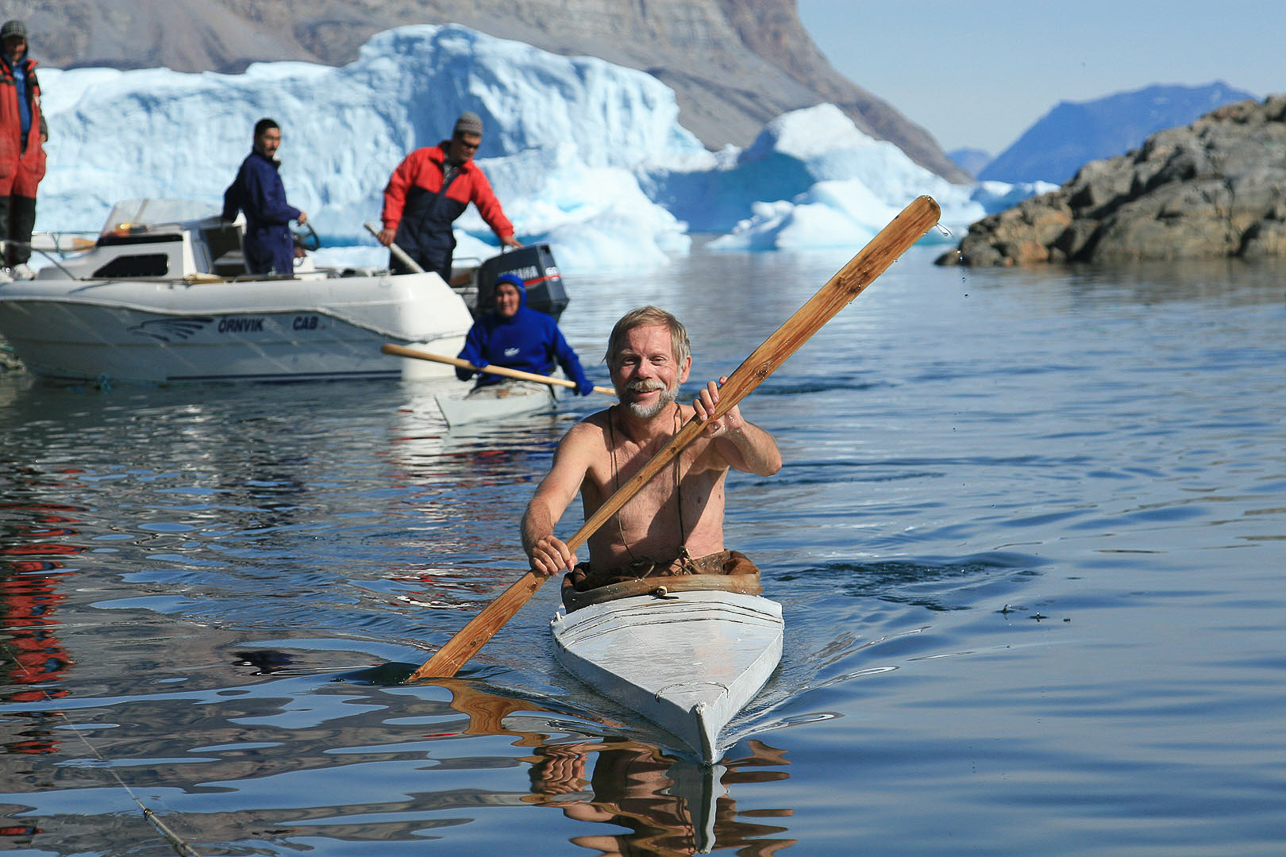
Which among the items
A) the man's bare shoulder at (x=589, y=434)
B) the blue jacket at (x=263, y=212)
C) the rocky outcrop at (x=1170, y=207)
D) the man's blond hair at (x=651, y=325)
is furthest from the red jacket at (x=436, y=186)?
the rocky outcrop at (x=1170, y=207)

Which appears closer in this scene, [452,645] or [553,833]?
[553,833]

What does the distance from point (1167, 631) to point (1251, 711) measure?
804mm

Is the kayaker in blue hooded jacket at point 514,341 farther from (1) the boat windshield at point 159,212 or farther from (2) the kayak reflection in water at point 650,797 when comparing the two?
(2) the kayak reflection in water at point 650,797

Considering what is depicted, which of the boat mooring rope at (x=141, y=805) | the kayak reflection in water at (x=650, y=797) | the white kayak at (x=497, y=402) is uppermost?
the white kayak at (x=497, y=402)

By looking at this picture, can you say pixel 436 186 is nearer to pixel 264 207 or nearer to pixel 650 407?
pixel 264 207

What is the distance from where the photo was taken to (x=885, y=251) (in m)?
3.73

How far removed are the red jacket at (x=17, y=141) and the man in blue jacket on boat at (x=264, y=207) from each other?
58.9 inches

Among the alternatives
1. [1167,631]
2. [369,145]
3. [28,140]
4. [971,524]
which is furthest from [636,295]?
[369,145]

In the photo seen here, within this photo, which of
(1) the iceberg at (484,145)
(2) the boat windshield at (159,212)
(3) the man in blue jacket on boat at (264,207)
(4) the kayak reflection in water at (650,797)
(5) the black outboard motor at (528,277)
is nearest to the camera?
(4) the kayak reflection in water at (650,797)

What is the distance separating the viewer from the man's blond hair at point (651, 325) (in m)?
3.70

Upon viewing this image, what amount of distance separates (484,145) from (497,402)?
54655 millimetres

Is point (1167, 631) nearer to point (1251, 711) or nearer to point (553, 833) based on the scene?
point (1251, 711)

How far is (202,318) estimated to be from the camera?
38.7ft

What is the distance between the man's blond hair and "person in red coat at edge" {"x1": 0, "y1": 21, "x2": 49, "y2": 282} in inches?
304
